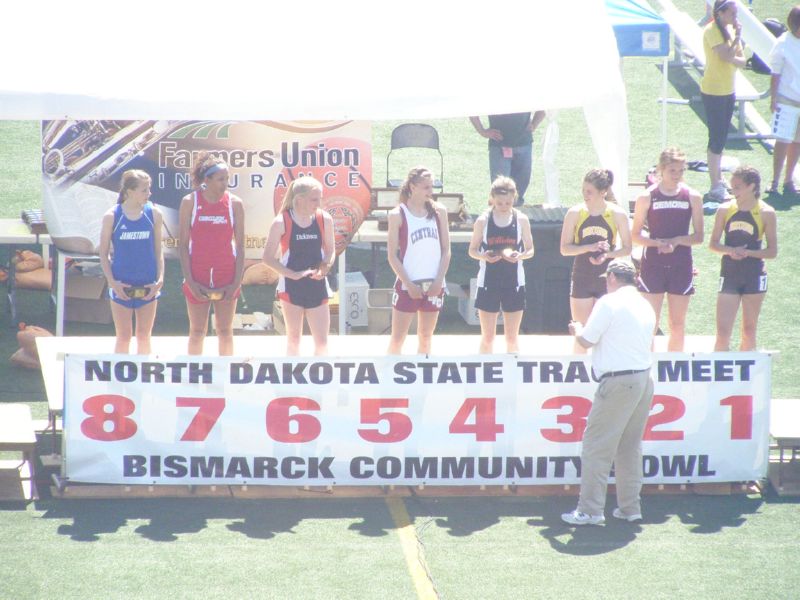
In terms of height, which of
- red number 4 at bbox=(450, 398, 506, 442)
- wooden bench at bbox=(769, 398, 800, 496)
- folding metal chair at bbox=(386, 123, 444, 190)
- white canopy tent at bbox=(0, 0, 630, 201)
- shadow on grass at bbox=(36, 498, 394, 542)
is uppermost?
white canopy tent at bbox=(0, 0, 630, 201)

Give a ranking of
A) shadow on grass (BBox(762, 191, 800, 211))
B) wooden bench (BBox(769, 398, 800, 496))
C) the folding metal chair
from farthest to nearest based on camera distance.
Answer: shadow on grass (BBox(762, 191, 800, 211)) → the folding metal chair → wooden bench (BBox(769, 398, 800, 496))

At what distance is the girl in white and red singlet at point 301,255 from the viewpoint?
8.70 metres

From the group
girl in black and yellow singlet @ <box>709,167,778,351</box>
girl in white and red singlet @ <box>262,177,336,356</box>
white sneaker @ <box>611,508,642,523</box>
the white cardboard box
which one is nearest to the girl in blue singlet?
girl in white and red singlet @ <box>262,177,336,356</box>

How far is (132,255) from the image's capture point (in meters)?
8.79

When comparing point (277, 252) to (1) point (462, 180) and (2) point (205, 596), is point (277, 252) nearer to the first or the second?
(2) point (205, 596)

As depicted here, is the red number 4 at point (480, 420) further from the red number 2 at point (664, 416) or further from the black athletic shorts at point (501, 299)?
the red number 2 at point (664, 416)

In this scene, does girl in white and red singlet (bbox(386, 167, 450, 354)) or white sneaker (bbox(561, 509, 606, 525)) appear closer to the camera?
white sneaker (bbox(561, 509, 606, 525))

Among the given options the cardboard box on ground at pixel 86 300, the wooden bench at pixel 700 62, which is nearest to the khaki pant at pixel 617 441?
the cardboard box on ground at pixel 86 300

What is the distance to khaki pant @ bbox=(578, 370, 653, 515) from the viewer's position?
7758 mm

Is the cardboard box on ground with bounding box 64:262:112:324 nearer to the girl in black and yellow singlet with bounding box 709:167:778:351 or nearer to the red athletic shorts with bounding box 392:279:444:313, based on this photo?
the red athletic shorts with bounding box 392:279:444:313

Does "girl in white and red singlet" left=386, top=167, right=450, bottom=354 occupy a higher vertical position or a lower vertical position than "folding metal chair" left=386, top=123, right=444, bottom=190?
lower

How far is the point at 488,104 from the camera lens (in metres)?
9.36

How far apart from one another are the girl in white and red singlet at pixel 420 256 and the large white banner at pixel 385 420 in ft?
2.03

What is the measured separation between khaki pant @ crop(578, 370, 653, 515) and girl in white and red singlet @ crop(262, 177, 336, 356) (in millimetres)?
2109
